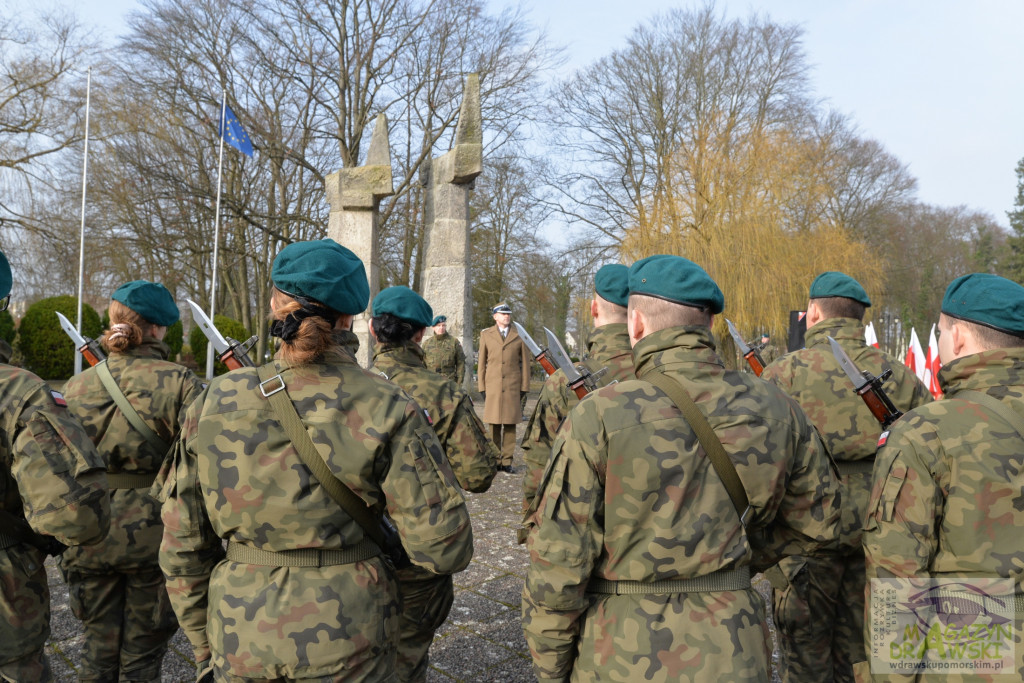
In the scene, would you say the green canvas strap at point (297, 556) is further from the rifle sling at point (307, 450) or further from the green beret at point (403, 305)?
the green beret at point (403, 305)

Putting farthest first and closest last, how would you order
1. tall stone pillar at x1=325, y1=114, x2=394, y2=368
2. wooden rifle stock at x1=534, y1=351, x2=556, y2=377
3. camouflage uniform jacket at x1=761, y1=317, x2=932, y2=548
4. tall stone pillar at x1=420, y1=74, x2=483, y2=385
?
1. tall stone pillar at x1=420, y1=74, x2=483, y2=385
2. tall stone pillar at x1=325, y1=114, x2=394, y2=368
3. wooden rifle stock at x1=534, y1=351, x2=556, y2=377
4. camouflage uniform jacket at x1=761, y1=317, x2=932, y2=548

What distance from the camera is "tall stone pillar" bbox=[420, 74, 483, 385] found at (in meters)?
10.6

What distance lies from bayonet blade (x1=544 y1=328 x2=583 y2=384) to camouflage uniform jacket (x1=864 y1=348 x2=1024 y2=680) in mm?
1530

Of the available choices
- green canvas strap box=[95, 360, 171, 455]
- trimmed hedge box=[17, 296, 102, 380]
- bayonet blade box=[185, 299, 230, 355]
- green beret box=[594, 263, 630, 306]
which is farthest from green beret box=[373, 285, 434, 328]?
trimmed hedge box=[17, 296, 102, 380]

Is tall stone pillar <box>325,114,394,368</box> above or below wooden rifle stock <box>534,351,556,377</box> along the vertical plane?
above

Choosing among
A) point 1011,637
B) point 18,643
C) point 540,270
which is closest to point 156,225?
point 540,270

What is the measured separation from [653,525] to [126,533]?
222 cm

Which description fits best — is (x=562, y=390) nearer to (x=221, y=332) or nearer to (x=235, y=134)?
(x=235, y=134)

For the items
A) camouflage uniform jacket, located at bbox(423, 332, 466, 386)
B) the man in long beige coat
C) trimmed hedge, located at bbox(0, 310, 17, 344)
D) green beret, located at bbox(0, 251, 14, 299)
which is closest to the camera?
green beret, located at bbox(0, 251, 14, 299)

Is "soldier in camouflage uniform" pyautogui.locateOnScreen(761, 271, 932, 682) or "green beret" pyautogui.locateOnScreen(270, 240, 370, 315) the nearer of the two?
"green beret" pyautogui.locateOnScreen(270, 240, 370, 315)

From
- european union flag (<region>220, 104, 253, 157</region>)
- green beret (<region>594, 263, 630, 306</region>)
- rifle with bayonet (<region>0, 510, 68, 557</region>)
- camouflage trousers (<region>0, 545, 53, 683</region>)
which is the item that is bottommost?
camouflage trousers (<region>0, 545, 53, 683</region>)

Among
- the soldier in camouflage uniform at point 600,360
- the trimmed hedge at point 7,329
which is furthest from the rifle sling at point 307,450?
the trimmed hedge at point 7,329

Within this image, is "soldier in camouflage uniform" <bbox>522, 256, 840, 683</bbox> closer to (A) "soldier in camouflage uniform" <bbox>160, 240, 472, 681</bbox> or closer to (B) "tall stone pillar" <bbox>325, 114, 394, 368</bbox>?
(A) "soldier in camouflage uniform" <bbox>160, 240, 472, 681</bbox>

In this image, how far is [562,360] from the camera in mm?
3490
